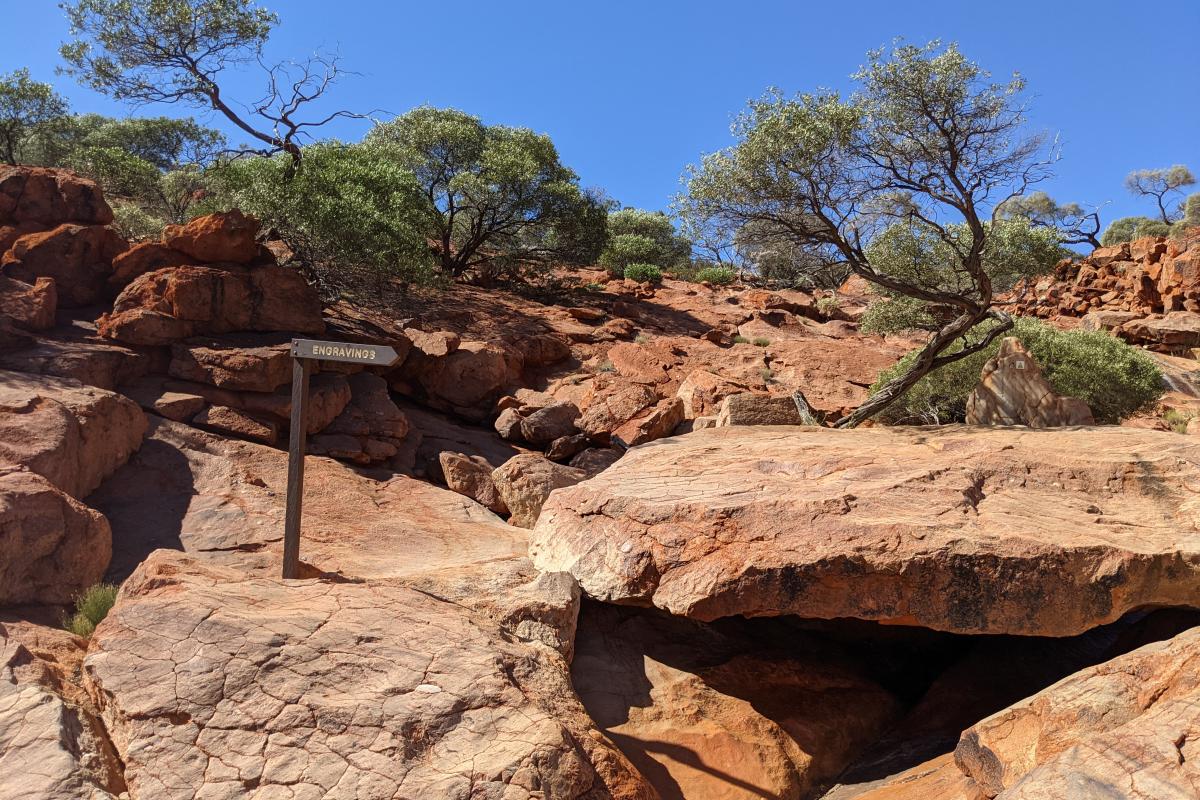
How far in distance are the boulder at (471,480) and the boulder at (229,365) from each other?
9.64 feet

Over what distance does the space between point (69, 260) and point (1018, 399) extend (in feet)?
49.5

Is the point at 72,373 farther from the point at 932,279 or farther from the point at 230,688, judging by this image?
the point at 932,279

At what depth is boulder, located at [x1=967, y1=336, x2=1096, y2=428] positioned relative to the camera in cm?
1123

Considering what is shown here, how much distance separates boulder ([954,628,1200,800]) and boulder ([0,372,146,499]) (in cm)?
898

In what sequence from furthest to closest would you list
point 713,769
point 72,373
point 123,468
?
point 72,373 < point 123,468 < point 713,769

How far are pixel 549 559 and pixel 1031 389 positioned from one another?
799 centimetres

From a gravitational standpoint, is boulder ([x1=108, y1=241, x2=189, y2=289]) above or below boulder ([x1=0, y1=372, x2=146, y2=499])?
above

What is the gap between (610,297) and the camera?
1014 inches

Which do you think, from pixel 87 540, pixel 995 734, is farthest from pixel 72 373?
pixel 995 734

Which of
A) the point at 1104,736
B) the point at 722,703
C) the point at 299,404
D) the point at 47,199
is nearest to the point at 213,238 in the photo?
the point at 47,199

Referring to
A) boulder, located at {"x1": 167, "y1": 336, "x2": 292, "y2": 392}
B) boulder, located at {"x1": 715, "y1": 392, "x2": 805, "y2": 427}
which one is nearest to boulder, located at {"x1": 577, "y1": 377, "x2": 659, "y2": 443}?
boulder, located at {"x1": 715, "y1": 392, "x2": 805, "y2": 427}

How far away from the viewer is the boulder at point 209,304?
12070mm

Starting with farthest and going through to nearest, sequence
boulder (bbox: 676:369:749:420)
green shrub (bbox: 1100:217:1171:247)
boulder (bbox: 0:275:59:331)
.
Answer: green shrub (bbox: 1100:217:1171:247) < boulder (bbox: 676:369:749:420) < boulder (bbox: 0:275:59:331)

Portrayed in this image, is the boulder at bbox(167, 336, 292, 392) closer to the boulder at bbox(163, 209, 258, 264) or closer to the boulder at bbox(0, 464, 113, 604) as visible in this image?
the boulder at bbox(163, 209, 258, 264)
